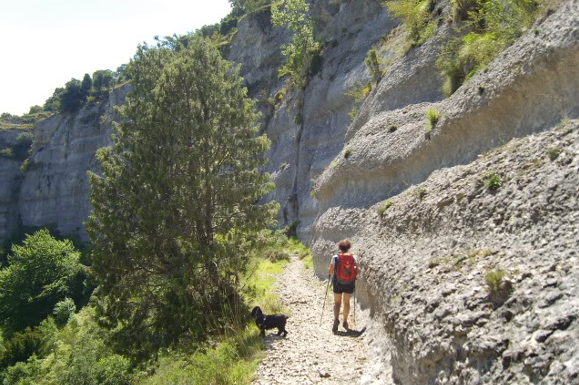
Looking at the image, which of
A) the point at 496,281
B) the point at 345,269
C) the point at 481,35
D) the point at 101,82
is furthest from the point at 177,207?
the point at 101,82

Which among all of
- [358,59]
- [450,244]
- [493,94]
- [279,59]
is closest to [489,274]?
[450,244]

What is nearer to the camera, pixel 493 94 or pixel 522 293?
pixel 522 293

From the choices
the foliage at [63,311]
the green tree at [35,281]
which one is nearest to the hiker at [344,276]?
the foliage at [63,311]

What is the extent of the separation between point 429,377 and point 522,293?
1.57m

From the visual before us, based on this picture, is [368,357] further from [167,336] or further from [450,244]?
[167,336]

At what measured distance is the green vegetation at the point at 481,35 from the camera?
10.9 meters

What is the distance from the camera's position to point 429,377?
549 centimetres

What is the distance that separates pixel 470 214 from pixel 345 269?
3.00 metres

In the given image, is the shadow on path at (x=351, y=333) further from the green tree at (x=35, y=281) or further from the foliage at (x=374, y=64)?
the green tree at (x=35, y=281)

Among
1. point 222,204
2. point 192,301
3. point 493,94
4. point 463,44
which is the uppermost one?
point 463,44

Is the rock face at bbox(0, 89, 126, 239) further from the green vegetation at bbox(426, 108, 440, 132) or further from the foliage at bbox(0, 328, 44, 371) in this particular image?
the green vegetation at bbox(426, 108, 440, 132)

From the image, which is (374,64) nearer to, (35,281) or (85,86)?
(35,281)

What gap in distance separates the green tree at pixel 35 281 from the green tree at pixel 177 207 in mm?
28135

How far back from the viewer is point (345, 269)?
31.2 ft
